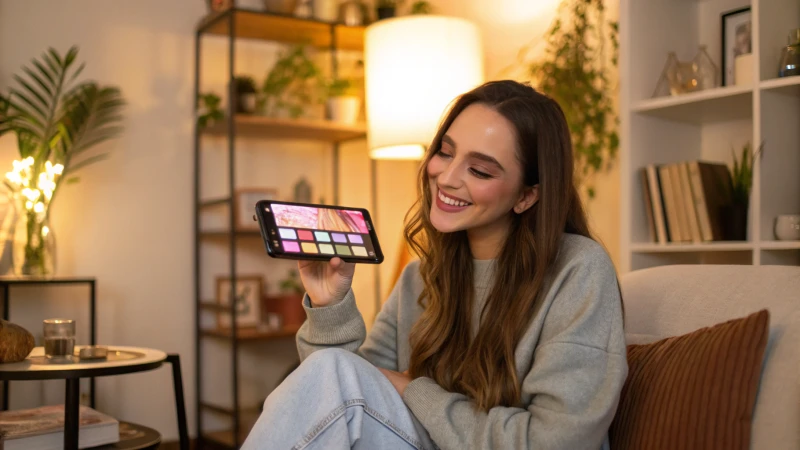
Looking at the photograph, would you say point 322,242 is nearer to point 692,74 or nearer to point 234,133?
point 692,74

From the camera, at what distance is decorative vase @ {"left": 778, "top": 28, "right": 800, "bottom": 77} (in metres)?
1.96

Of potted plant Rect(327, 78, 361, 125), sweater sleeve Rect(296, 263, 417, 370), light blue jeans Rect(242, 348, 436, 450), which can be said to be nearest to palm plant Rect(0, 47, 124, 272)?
potted plant Rect(327, 78, 361, 125)

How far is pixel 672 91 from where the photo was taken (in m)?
2.26

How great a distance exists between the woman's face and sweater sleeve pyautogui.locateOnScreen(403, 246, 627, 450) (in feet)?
0.64

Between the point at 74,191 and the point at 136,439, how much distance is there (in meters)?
1.41

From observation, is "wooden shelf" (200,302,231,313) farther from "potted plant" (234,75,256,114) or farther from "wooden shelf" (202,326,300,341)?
"potted plant" (234,75,256,114)

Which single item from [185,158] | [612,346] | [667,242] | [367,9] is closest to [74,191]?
[185,158]

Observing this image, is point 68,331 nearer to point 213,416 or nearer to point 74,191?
point 74,191

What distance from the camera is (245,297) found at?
3367 mm

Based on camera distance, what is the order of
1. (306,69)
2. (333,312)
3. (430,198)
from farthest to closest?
(306,69)
(430,198)
(333,312)

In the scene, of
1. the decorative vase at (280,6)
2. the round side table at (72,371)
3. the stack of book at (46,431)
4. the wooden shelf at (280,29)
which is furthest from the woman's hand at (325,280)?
the decorative vase at (280,6)

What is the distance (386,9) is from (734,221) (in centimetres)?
181

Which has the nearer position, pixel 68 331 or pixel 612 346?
pixel 612 346

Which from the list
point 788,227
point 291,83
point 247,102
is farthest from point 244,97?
point 788,227
